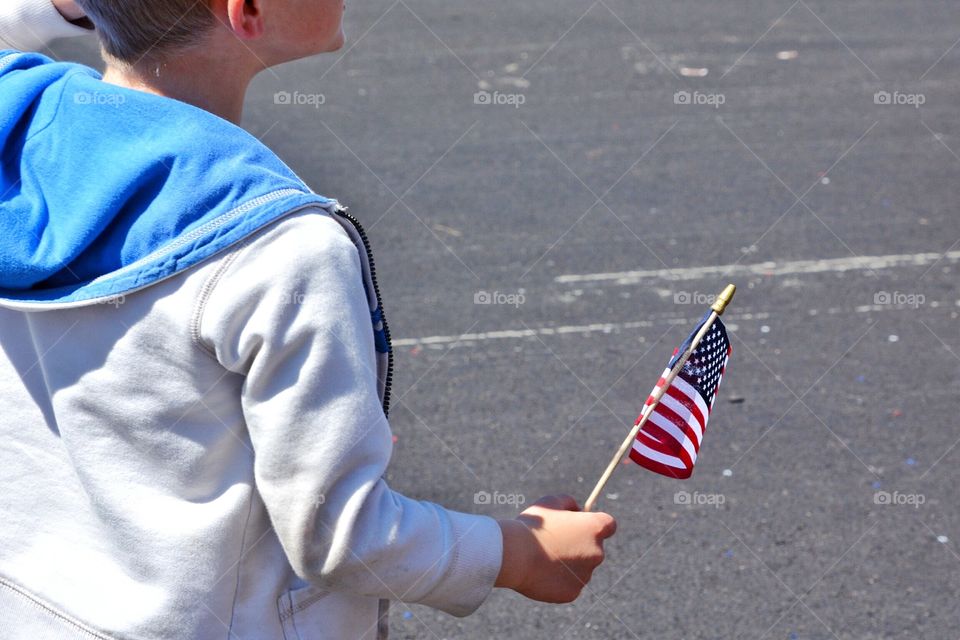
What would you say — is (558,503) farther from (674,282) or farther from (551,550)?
(674,282)

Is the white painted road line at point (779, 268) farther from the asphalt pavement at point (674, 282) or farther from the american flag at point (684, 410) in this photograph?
the american flag at point (684, 410)

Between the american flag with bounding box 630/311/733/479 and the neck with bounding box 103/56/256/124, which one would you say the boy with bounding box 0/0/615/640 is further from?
the american flag with bounding box 630/311/733/479

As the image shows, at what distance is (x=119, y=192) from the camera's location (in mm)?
1353

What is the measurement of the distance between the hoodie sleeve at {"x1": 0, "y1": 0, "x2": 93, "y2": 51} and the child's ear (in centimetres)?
57

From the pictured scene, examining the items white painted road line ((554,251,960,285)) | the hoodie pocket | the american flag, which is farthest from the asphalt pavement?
the hoodie pocket

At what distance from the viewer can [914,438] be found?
14.8 ft

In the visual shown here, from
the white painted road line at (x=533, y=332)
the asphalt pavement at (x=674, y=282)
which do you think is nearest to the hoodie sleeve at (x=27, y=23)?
the asphalt pavement at (x=674, y=282)

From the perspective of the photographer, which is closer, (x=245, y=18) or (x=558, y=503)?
(x=245, y=18)

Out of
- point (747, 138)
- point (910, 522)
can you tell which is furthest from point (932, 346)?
point (747, 138)

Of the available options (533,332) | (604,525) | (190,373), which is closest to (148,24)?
(190,373)

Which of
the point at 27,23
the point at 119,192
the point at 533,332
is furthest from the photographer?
the point at 533,332

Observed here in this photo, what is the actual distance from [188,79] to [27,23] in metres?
0.54

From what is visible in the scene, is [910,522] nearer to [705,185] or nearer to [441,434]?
[441,434]

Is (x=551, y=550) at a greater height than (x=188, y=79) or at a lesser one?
lesser
